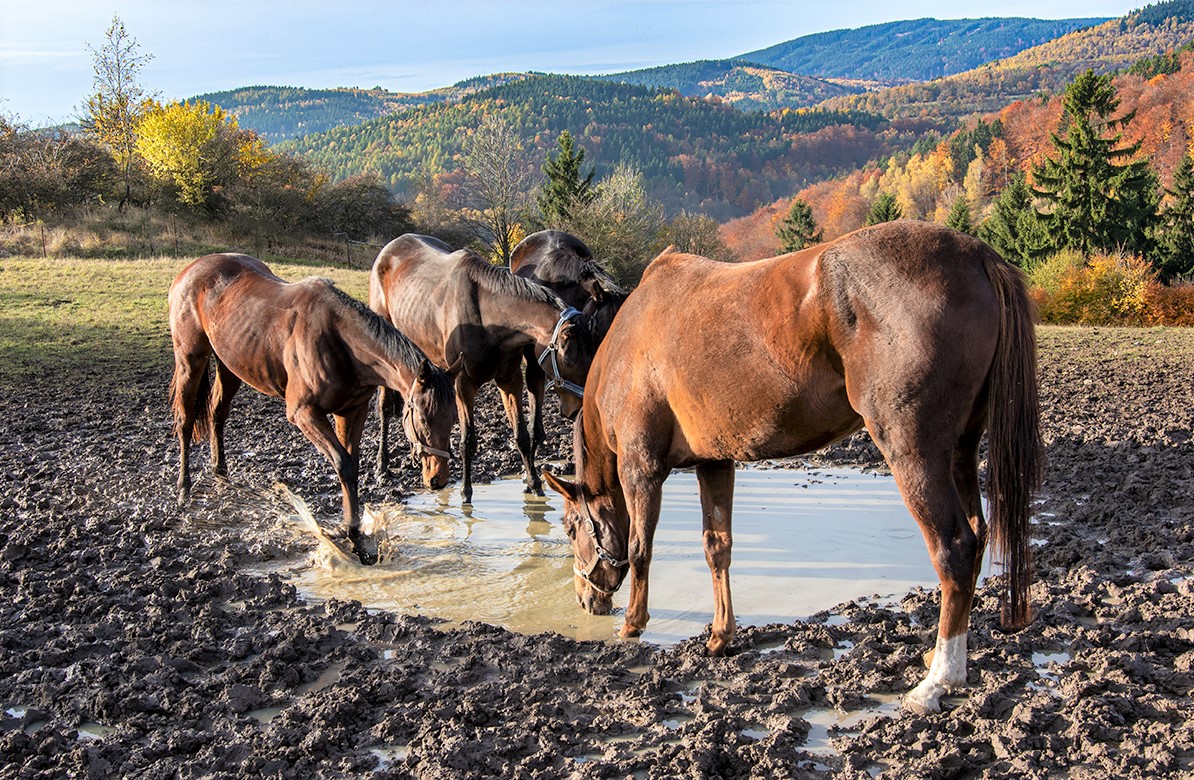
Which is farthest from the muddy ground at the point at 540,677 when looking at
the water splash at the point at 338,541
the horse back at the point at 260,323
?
the horse back at the point at 260,323

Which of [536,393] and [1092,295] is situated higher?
[536,393]

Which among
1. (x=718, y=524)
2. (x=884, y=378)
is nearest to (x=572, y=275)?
(x=718, y=524)

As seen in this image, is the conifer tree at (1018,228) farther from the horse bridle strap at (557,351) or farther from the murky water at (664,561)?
the horse bridle strap at (557,351)

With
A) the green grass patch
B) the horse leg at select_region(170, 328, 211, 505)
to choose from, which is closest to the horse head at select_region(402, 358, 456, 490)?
the horse leg at select_region(170, 328, 211, 505)

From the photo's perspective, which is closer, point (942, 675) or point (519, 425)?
point (942, 675)

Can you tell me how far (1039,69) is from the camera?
13575cm

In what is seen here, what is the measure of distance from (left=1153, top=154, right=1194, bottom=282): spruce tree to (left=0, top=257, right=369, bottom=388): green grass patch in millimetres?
30249

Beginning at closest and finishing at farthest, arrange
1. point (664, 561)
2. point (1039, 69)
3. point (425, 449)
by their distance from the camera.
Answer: point (664, 561)
point (425, 449)
point (1039, 69)

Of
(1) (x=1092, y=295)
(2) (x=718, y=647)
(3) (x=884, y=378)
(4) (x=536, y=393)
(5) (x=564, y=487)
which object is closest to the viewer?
(3) (x=884, y=378)

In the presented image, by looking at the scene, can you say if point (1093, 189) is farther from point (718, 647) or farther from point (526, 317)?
point (718, 647)

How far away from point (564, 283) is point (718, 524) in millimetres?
4879

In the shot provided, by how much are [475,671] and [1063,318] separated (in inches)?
1085

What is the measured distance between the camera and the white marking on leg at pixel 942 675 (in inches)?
141

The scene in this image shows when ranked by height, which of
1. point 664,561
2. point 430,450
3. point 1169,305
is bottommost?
point 1169,305
